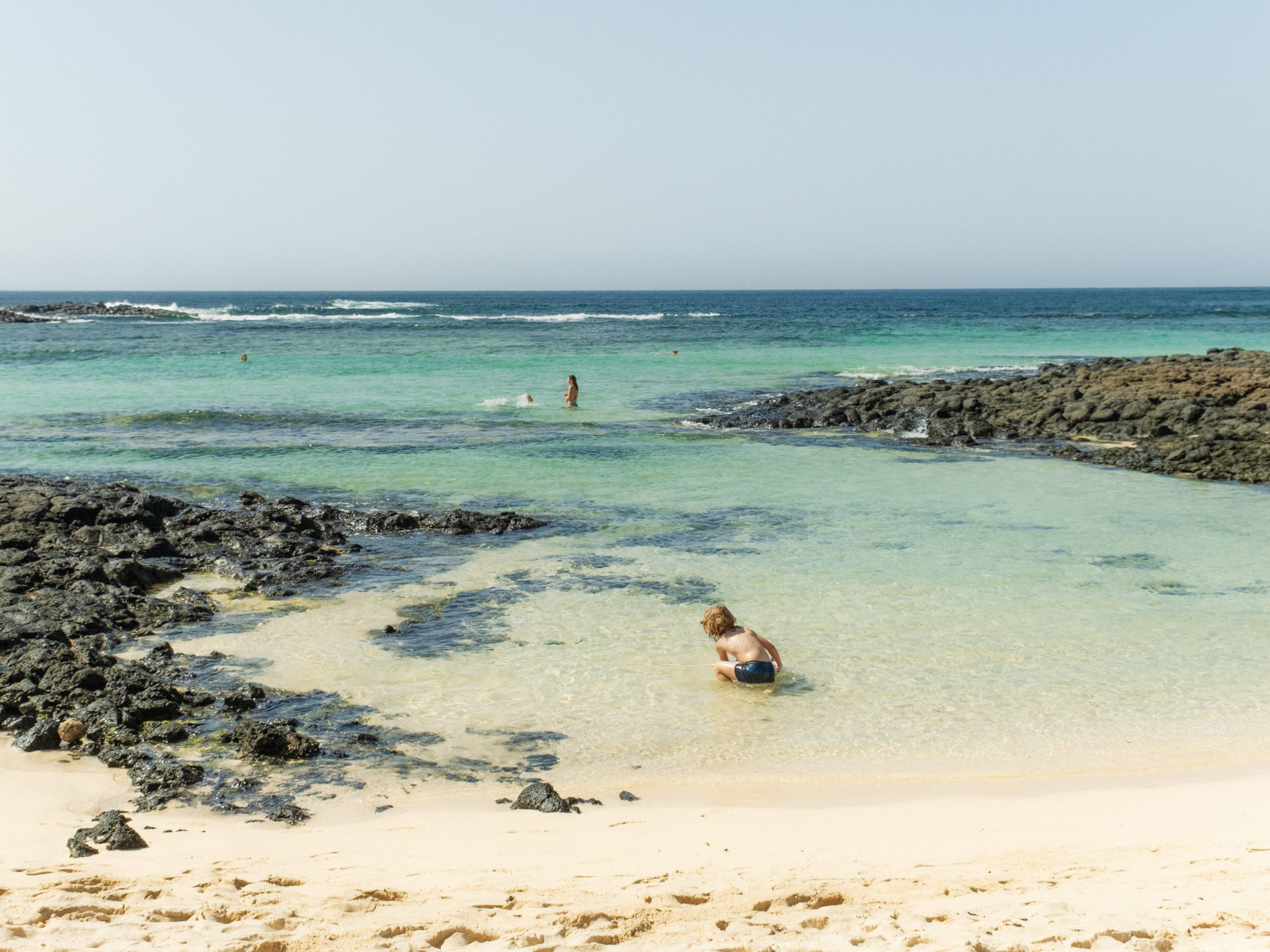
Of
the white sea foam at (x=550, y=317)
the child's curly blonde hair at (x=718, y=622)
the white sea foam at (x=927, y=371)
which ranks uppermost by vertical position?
the white sea foam at (x=550, y=317)

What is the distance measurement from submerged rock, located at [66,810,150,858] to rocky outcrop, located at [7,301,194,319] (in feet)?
269

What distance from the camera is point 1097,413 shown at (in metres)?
22.7

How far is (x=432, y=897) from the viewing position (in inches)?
190

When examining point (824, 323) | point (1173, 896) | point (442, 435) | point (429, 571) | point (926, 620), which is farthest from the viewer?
point (824, 323)

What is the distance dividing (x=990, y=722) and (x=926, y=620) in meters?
2.27

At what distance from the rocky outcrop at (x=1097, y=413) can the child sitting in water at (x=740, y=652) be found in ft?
42.3

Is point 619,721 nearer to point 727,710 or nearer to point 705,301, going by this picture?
point 727,710

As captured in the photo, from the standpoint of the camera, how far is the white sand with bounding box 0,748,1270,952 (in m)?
4.36

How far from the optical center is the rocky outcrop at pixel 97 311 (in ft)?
261

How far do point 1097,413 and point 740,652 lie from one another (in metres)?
17.9

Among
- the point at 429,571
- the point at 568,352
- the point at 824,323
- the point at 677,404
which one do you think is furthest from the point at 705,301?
the point at 429,571

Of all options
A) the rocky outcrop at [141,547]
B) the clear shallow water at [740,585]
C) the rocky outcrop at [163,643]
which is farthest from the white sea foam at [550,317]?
the rocky outcrop at [163,643]

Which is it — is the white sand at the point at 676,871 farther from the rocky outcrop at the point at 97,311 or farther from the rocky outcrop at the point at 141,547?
the rocky outcrop at the point at 97,311

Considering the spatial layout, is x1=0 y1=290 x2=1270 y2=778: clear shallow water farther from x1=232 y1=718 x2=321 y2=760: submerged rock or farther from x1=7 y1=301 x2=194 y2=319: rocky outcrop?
x1=7 y1=301 x2=194 y2=319: rocky outcrop
